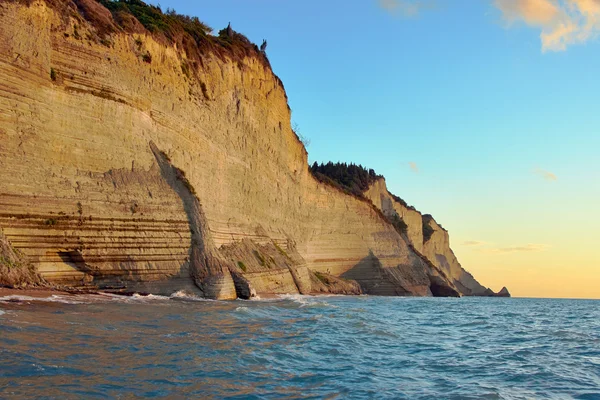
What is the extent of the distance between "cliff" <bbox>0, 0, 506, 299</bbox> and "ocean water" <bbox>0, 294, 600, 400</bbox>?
2959 mm

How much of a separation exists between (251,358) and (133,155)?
514 inches

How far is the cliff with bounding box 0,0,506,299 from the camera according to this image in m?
16.6

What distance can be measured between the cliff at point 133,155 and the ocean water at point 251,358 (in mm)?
2959

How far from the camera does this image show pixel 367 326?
1633cm

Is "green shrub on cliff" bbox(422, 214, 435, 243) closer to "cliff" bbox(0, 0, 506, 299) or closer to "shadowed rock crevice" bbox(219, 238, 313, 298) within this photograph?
"shadowed rock crevice" bbox(219, 238, 313, 298)

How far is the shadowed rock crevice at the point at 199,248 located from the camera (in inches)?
824

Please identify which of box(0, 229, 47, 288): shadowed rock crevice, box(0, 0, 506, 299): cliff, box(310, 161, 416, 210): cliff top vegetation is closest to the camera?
→ box(0, 229, 47, 288): shadowed rock crevice

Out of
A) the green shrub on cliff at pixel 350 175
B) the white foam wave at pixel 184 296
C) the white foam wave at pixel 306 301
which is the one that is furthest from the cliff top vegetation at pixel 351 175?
the white foam wave at pixel 184 296

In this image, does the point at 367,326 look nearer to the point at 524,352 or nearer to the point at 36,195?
the point at 524,352

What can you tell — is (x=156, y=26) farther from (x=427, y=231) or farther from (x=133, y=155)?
(x=427, y=231)

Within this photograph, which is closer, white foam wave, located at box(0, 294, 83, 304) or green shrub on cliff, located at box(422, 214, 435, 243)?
white foam wave, located at box(0, 294, 83, 304)

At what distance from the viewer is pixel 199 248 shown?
21.2 m

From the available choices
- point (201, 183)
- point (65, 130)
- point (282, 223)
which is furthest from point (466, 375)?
point (282, 223)

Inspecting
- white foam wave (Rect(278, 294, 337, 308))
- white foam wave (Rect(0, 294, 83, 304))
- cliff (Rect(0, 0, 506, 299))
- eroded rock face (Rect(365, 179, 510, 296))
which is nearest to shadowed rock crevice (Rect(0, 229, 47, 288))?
cliff (Rect(0, 0, 506, 299))
